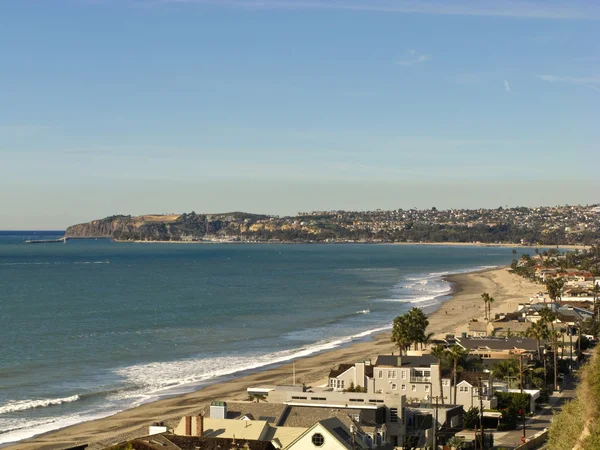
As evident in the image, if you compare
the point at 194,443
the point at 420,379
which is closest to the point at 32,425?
the point at 194,443

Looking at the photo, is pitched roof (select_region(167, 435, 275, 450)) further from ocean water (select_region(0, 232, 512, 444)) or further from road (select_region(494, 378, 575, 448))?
ocean water (select_region(0, 232, 512, 444))

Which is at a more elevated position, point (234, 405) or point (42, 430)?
point (234, 405)

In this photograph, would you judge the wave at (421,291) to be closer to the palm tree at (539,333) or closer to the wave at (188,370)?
the wave at (188,370)

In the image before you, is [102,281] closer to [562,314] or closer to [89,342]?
[89,342]

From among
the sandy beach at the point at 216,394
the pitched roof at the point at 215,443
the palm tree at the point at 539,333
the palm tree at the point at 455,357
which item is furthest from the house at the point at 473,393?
the pitched roof at the point at 215,443

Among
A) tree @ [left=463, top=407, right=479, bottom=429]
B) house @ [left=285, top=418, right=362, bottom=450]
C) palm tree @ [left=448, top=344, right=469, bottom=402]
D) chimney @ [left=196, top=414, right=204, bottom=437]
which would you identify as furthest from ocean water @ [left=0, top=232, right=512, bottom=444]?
house @ [left=285, top=418, right=362, bottom=450]

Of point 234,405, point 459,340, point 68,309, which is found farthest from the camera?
point 68,309

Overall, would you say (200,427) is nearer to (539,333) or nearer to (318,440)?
(318,440)

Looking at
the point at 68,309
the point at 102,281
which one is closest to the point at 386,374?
the point at 68,309
